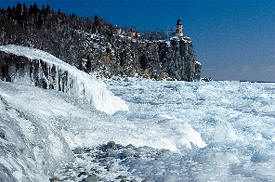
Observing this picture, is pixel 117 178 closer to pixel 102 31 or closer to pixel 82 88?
pixel 82 88

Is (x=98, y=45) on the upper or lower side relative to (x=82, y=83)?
upper

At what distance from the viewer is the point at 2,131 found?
3.42 metres

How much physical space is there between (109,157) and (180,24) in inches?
3695

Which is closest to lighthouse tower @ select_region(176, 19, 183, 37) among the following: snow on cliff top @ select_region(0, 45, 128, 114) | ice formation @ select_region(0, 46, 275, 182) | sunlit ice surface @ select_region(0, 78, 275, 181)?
snow on cliff top @ select_region(0, 45, 128, 114)

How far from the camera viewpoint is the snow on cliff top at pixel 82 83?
30.3 ft

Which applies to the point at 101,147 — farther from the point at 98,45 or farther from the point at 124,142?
the point at 98,45

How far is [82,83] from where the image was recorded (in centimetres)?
984

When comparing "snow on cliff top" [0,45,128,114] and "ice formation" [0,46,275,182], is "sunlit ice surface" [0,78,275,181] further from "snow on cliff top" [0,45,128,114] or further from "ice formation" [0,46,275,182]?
"snow on cliff top" [0,45,128,114]

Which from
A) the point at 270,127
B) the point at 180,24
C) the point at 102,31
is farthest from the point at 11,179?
the point at 180,24

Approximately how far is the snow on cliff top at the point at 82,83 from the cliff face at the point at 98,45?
174 ft

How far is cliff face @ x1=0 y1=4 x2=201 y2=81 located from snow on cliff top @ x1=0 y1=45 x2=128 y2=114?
53.1 m

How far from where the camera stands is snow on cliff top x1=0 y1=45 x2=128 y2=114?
924 cm

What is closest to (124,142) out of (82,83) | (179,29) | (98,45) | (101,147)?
(101,147)

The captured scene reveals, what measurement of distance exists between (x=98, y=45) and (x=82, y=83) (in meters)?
66.9
